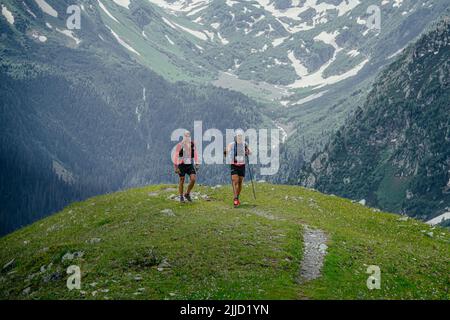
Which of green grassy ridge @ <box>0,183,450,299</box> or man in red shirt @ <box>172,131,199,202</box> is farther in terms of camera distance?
man in red shirt @ <box>172,131,199,202</box>

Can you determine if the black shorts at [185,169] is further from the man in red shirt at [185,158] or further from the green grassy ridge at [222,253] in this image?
the green grassy ridge at [222,253]

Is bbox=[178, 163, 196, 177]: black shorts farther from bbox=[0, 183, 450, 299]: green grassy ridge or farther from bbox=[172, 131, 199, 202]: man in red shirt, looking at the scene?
bbox=[0, 183, 450, 299]: green grassy ridge

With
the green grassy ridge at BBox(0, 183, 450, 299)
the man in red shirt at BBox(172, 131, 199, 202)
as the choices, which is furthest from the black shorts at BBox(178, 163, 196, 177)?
the green grassy ridge at BBox(0, 183, 450, 299)

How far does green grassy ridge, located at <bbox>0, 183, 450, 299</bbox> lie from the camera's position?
2608cm

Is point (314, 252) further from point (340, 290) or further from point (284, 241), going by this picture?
point (340, 290)

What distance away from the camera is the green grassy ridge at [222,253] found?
2608 cm

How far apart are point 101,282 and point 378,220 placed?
82.2ft

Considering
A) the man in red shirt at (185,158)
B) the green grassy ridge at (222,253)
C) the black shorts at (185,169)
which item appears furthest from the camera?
the black shorts at (185,169)

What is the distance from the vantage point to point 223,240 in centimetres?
3222

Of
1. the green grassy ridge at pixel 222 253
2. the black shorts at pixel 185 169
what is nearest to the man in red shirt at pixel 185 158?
the black shorts at pixel 185 169

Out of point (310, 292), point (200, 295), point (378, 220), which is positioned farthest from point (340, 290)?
point (378, 220)

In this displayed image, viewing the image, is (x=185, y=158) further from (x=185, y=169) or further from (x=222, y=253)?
(x=222, y=253)

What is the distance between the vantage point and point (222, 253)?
30109mm

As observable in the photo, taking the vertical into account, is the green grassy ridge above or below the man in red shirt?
below
